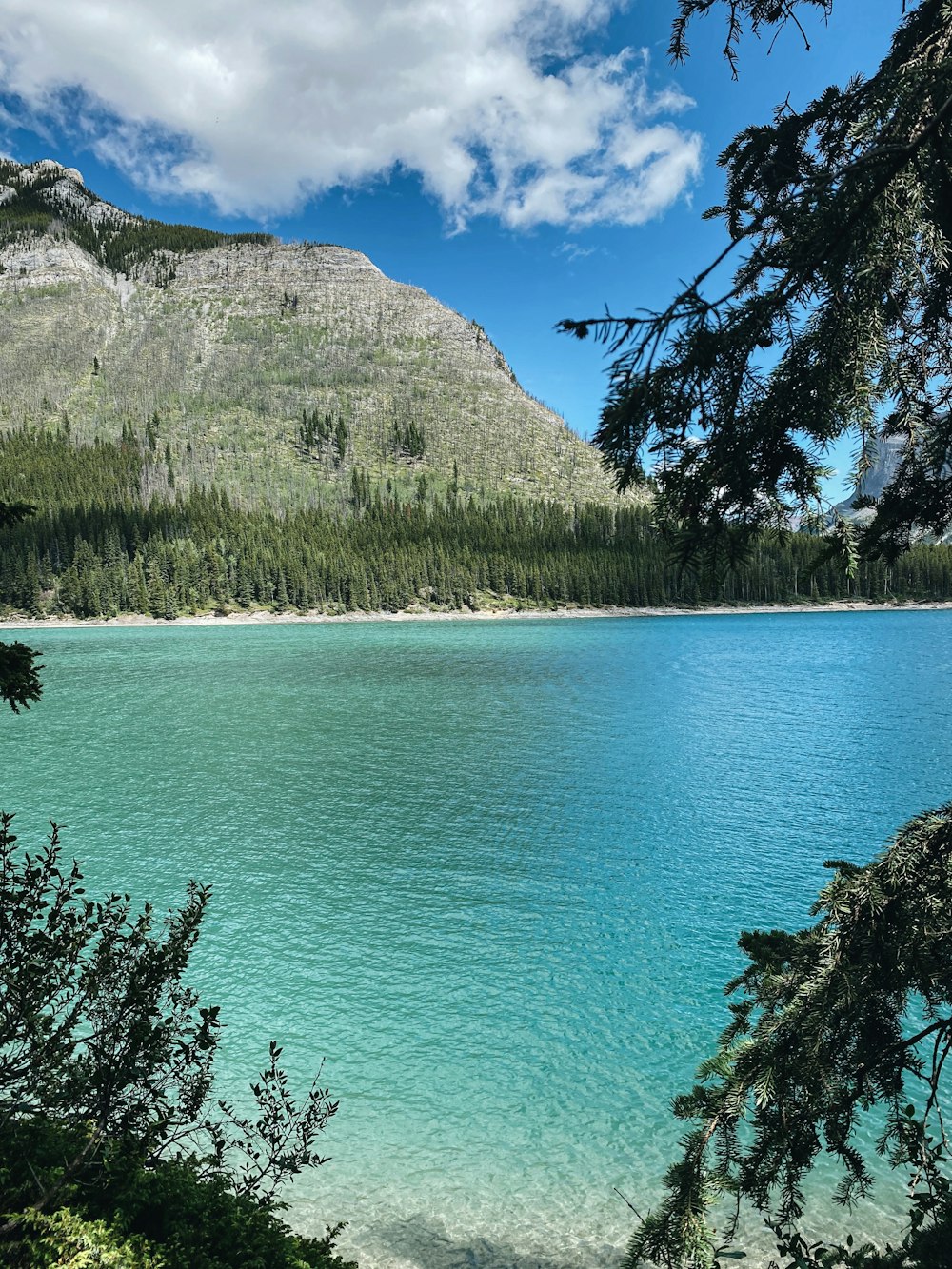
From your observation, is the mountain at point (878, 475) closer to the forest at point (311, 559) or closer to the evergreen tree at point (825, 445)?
the evergreen tree at point (825, 445)

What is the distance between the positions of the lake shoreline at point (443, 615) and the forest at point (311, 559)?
1.90 meters

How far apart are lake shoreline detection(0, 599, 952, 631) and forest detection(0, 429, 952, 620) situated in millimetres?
1900

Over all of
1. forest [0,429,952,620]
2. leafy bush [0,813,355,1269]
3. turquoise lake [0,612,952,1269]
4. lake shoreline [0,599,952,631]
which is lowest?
turquoise lake [0,612,952,1269]

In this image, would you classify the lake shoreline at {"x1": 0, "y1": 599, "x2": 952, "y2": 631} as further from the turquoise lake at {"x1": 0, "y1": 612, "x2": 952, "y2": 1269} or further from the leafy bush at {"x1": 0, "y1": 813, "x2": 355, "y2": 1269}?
the leafy bush at {"x1": 0, "y1": 813, "x2": 355, "y2": 1269}

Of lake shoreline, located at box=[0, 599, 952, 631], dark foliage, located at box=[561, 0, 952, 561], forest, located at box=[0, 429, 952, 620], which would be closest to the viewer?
dark foliage, located at box=[561, 0, 952, 561]

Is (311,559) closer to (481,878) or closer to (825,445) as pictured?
(481,878)

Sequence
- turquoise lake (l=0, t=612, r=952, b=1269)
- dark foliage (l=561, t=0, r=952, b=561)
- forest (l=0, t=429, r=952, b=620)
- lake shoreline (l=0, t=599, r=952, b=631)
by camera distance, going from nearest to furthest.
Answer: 1. dark foliage (l=561, t=0, r=952, b=561)
2. turquoise lake (l=0, t=612, r=952, b=1269)
3. lake shoreline (l=0, t=599, r=952, b=631)
4. forest (l=0, t=429, r=952, b=620)

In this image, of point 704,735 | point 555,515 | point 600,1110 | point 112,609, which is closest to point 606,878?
point 600,1110

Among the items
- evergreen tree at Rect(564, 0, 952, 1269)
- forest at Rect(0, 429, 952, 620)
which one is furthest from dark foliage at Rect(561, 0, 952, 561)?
forest at Rect(0, 429, 952, 620)

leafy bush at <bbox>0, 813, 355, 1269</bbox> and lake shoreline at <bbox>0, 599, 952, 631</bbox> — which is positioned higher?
lake shoreline at <bbox>0, 599, 952, 631</bbox>

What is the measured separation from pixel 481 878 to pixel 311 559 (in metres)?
124

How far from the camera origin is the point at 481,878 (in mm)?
16469

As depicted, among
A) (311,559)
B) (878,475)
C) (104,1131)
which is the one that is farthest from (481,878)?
(311,559)

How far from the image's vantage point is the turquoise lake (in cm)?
808
